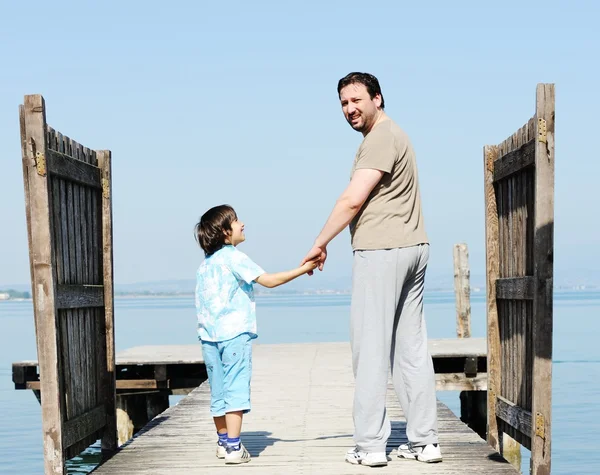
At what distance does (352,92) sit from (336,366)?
8266 mm

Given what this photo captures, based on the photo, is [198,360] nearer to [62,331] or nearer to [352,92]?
[62,331]

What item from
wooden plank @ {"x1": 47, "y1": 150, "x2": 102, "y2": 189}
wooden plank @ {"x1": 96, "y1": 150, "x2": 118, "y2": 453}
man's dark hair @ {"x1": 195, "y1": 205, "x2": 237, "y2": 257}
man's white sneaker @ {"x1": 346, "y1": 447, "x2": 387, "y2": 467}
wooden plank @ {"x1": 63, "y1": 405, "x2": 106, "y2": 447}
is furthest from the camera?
wooden plank @ {"x1": 96, "y1": 150, "x2": 118, "y2": 453}

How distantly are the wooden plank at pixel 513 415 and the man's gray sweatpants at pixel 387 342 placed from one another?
3.31 ft

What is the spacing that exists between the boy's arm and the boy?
0.16ft

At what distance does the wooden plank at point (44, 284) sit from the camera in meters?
5.86

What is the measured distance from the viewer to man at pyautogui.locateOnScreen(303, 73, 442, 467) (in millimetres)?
5598

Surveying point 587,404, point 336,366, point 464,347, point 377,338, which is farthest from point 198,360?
point 587,404

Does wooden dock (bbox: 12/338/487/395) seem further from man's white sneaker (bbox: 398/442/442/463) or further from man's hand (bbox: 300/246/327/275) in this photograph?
man's hand (bbox: 300/246/327/275)

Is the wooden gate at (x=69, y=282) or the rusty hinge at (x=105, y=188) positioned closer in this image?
the wooden gate at (x=69, y=282)

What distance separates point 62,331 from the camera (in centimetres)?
644

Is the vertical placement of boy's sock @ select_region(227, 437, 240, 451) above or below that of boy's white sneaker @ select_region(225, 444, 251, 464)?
above

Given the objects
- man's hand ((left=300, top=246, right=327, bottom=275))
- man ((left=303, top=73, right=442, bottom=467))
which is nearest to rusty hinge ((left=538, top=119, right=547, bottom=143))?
man ((left=303, top=73, right=442, bottom=467))

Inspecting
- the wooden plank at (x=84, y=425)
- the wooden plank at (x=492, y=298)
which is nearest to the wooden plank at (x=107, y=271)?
the wooden plank at (x=84, y=425)

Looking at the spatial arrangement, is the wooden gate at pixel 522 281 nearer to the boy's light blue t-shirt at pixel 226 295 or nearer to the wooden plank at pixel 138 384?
the boy's light blue t-shirt at pixel 226 295
